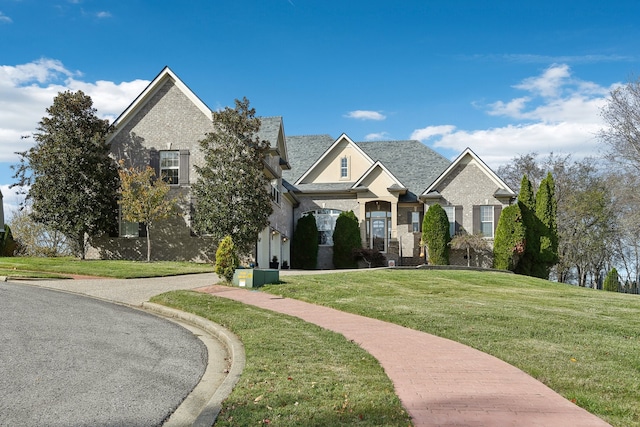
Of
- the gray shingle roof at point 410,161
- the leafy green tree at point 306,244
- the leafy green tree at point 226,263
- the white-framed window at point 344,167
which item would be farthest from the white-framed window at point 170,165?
the gray shingle roof at point 410,161

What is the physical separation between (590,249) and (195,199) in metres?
33.2

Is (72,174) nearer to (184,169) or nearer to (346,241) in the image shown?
(184,169)

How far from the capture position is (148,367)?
7.66 m

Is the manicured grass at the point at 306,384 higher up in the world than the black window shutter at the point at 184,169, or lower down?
lower down

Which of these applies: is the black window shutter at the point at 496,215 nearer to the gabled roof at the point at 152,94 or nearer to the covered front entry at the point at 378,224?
the covered front entry at the point at 378,224

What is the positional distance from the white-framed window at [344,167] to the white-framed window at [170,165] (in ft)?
37.5

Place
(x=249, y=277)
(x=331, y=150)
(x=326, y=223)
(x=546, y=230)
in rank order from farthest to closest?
(x=331, y=150)
(x=326, y=223)
(x=546, y=230)
(x=249, y=277)

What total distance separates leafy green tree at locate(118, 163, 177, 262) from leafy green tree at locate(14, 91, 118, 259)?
113 cm

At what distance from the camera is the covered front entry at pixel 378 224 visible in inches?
1340

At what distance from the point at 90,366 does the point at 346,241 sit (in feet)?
84.4

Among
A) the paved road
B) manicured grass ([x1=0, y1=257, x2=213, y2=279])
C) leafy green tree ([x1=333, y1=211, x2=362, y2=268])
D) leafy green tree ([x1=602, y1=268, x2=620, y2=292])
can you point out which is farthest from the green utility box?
leafy green tree ([x1=602, y1=268, x2=620, y2=292])

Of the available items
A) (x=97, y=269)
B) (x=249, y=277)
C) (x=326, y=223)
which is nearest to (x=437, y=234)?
(x=326, y=223)

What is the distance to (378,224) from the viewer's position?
113ft

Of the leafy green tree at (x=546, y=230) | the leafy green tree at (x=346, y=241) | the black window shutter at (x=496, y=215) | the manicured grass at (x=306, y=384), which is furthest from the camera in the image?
the leafy green tree at (x=546, y=230)
